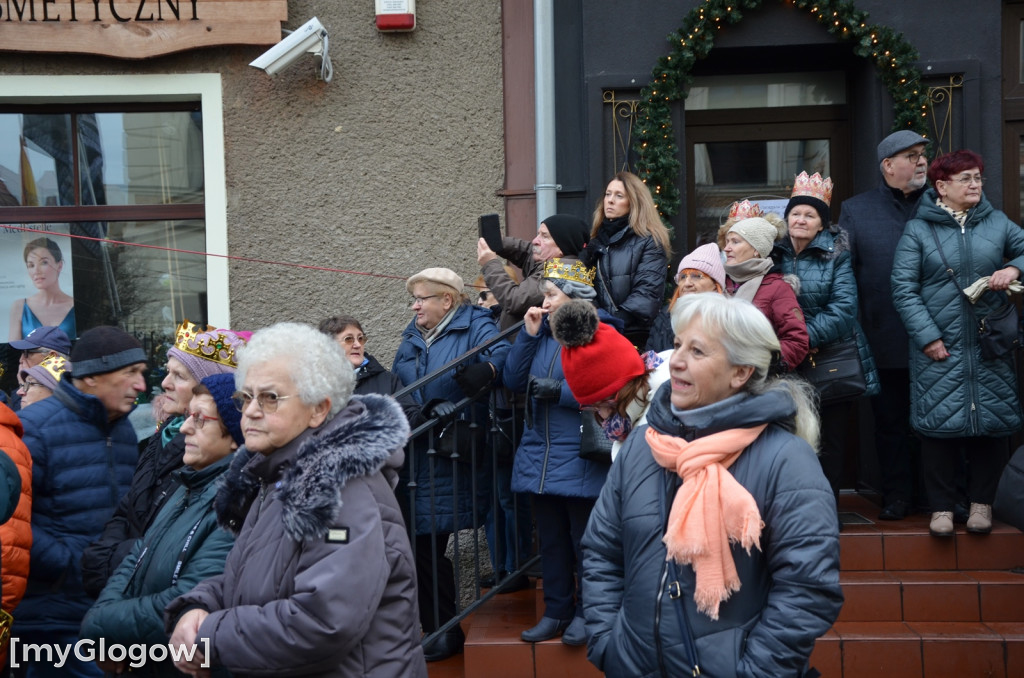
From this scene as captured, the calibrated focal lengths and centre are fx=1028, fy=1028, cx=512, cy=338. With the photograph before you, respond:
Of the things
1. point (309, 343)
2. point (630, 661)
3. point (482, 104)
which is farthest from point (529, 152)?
point (630, 661)

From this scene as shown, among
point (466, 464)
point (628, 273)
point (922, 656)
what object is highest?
point (628, 273)

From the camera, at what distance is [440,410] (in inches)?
191

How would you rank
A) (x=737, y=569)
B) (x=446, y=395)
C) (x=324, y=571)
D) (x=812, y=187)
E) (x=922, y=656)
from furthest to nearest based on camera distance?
(x=812, y=187) → (x=446, y=395) → (x=922, y=656) → (x=737, y=569) → (x=324, y=571)

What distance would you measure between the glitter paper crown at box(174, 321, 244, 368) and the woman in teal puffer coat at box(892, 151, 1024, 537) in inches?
133

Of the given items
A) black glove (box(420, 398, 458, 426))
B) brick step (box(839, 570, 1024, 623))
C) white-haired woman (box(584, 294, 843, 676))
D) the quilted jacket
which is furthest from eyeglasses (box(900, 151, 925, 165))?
the quilted jacket

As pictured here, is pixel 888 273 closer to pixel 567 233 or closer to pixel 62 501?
pixel 567 233

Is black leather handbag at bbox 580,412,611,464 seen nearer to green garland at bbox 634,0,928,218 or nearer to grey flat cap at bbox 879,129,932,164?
green garland at bbox 634,0,928,218

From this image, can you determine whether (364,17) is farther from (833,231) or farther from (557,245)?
(833,231)

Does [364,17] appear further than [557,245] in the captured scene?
Yes

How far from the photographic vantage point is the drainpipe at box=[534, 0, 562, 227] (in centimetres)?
634

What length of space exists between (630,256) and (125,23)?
3.63 m

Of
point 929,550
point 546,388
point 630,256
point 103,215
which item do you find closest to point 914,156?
point 630,256

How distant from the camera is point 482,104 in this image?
6621 millimetres

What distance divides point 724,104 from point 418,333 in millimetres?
2878
